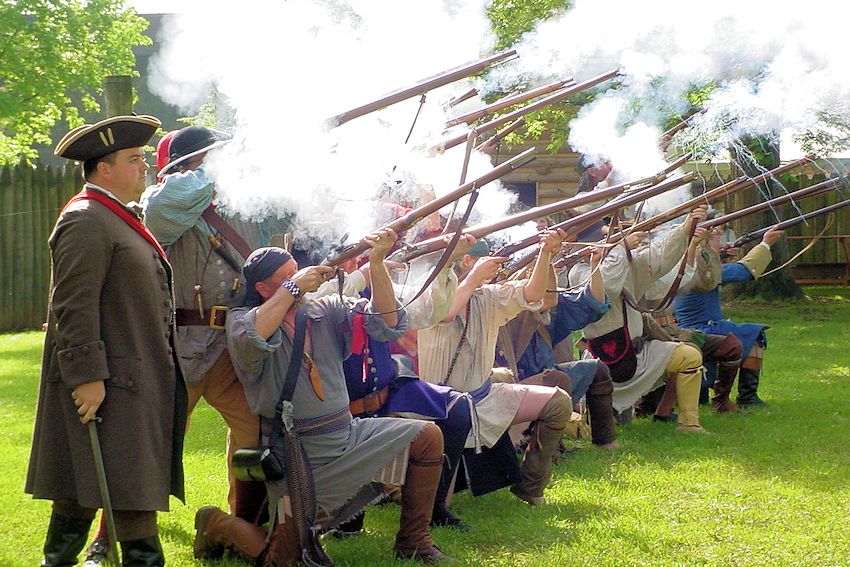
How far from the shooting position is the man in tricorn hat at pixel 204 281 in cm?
481

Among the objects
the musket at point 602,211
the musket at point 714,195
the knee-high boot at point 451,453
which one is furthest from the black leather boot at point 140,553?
the musket at point 714,195

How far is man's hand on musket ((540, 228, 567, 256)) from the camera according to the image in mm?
5863

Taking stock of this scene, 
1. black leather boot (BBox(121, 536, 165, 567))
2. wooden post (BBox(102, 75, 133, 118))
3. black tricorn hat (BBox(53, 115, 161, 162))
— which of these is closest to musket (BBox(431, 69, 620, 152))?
black tricorn hat (BBox(53, 115, 161, 162))

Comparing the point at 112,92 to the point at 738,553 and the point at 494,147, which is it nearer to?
the point at 494,147

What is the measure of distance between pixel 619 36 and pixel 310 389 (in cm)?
400

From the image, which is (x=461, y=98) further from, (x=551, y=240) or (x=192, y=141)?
(x=192, y=141)

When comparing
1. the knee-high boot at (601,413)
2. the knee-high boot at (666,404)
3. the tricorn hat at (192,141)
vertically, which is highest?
the tricorn hat at (192,141)

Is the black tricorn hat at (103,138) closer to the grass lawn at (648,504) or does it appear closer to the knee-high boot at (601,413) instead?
the grass lawn at (648,504)

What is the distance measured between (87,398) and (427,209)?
1.65 meters

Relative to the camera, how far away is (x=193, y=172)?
488cm

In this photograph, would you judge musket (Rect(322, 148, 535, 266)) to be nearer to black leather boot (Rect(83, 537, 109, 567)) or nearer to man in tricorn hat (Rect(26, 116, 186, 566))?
man in tricorn hat (Rect(26, 116, 186, 566))

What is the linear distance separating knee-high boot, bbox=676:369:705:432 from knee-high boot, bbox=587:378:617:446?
0.81 m

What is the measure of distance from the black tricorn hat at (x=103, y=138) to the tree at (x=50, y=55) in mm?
13337

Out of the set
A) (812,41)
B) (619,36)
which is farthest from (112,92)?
(812,41)
